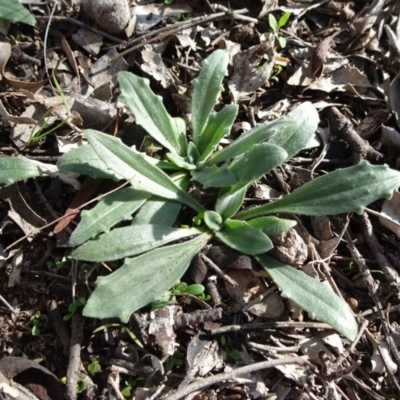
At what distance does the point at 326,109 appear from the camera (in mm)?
2594

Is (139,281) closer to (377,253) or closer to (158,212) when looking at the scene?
(158,212)

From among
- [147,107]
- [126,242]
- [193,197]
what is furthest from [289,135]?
[126,242]

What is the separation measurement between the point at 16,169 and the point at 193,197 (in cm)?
71

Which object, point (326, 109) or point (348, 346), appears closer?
point (348, 346)

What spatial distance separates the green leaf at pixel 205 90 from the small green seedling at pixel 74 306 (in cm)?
79

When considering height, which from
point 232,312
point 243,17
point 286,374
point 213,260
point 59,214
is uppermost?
point 243,17

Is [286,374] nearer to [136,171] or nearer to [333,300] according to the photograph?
[333,300]

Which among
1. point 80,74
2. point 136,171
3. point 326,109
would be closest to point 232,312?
point 136,171

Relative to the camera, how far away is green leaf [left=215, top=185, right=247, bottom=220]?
2150 millimetres

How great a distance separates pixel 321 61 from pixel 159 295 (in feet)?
4.58

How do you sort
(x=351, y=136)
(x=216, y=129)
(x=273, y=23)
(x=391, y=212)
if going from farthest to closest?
(x=273, y=23) < (x=351, y=136) < (x=391, y=212) < (x=216, y=129)

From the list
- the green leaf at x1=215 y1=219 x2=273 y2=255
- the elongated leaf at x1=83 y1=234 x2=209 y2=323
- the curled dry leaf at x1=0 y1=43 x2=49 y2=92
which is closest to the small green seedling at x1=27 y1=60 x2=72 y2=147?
the curled dry leaf at x1=0 y1=43 x2=49 y2=92

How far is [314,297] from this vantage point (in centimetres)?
203

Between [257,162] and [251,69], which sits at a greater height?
[251,69]
